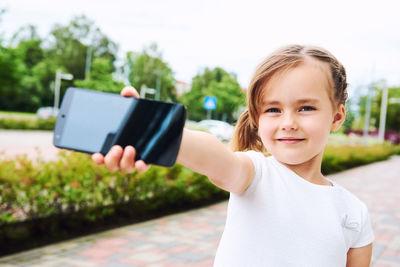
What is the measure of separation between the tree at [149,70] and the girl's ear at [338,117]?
1264 inches

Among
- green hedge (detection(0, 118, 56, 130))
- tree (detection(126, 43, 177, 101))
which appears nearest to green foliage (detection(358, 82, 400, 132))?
tree (detection(126, 43, 177, 101))

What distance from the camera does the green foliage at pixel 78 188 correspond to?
3881 mm

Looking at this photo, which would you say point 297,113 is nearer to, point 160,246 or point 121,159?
point 121,159

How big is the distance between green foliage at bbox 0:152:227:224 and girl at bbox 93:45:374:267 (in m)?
3.22

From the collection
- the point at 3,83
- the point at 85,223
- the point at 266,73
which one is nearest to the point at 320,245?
the point at 266,73

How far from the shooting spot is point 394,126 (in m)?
44.6

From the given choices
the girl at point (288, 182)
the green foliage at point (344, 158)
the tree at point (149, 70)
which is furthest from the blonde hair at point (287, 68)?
the tree at point (149, 70)

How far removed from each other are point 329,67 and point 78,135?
0.74 m

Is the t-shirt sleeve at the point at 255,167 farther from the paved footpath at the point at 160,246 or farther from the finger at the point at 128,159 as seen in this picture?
the paved footpath at the point at 160,246

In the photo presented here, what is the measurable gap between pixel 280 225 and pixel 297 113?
1.00 ft

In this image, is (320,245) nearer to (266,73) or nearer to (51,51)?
(266,73)

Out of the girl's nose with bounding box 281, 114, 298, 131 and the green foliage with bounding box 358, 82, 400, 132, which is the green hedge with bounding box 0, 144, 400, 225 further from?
the green foliage with bounding box 358, 82, 400, 132

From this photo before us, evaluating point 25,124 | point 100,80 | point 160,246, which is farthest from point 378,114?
point 160,246

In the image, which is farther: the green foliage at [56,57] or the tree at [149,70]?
the green foliage at [56,57]
